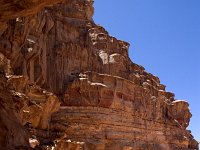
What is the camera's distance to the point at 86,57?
45.1 meters

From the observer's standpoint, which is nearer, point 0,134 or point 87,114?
point 0,134

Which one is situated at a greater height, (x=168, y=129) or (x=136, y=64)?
(x=136, y=64)

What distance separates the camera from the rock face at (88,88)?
104 feet

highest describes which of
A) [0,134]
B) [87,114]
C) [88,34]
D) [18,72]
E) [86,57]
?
[88,34]

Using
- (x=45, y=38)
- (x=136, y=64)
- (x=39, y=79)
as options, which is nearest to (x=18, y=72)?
(x=39, y=79)

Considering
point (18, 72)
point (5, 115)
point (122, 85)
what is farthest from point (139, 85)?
point (5, 115)

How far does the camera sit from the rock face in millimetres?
31844

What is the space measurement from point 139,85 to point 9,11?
3882cm

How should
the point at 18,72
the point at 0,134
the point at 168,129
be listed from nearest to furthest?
the point at 0,134, the point at 18,72, the point at 168,129

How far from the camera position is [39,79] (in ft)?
120

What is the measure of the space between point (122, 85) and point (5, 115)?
34.1 meters

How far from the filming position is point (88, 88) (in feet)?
136

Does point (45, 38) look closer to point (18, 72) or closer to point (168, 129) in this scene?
point (18, 72)

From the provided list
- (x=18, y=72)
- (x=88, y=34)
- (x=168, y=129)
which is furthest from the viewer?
(x=168, y=129)
